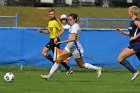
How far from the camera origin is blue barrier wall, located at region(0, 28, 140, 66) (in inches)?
848

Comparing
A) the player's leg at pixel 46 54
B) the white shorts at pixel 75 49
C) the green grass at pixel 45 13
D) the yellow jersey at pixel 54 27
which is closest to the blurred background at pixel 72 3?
the green grass at pixel 45 13

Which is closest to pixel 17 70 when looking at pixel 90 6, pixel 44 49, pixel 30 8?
pixel 44 49

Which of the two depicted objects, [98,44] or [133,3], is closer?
[98,44]

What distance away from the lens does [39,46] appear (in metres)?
21.6

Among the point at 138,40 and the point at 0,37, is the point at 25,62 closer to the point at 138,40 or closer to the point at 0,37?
the point at 0,37

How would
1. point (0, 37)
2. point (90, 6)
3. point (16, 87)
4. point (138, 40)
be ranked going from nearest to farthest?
point (16, 87) < point (138, 40) < point (0, 37) < point (90, 6)

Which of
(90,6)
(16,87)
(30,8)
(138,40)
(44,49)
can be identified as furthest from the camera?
(90,6)

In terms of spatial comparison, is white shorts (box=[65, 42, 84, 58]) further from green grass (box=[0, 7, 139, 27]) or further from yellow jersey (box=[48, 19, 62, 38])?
green grass (box=[0, 7, 139, 27])

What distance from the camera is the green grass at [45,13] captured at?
43.6 metres

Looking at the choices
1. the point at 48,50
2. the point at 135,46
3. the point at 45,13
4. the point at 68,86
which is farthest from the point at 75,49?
the point at 45,13

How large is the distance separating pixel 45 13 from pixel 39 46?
81.0ft

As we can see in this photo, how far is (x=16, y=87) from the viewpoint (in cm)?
1454

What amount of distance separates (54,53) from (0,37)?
2.33 meters

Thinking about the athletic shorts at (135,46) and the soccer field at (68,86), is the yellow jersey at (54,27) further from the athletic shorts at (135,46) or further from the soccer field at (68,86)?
the athletic shorts at (135,46)
